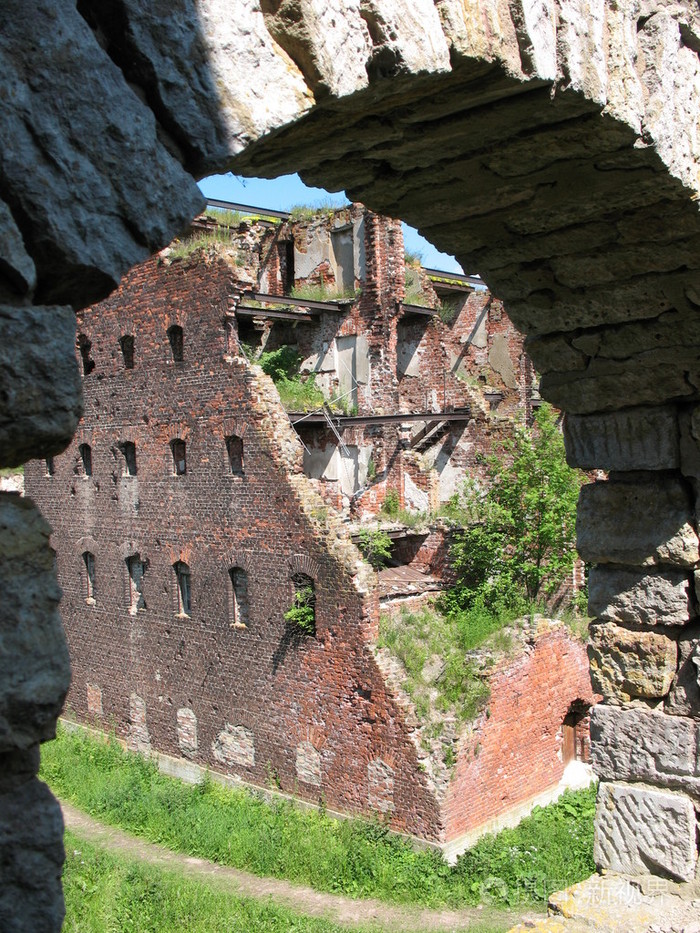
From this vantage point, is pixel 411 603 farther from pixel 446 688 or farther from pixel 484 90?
pixel 484 90

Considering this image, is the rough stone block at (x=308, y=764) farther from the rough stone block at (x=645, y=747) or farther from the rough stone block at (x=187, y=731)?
the rough stone block at (x=645, y=747)

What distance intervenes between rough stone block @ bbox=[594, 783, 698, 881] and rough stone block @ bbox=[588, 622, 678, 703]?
55 cm

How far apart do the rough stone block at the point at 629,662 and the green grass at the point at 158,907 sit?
6.43 metres

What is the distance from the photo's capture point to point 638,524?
5.67 meters

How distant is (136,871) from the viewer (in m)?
12.2

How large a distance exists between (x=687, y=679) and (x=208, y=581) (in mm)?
11461

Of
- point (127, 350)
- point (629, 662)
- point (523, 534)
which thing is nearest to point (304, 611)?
point (523, 534)

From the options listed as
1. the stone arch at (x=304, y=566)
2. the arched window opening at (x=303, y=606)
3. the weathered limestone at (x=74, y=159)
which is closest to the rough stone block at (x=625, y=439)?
the weathered limestone at (x=74, y=159)

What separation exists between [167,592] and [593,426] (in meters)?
12.3

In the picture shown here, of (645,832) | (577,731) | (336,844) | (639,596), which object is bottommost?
(336,844)

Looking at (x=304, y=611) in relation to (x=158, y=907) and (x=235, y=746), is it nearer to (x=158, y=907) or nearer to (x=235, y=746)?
(x=235, y=746)

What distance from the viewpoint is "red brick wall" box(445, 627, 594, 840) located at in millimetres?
13102

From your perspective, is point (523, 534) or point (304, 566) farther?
point (523, 534)

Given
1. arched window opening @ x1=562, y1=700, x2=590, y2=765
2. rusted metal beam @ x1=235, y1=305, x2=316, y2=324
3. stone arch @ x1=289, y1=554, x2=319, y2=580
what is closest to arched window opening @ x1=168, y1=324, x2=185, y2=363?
rusted metal beam @ x1=235, y1=305, x2=316, y2=324
